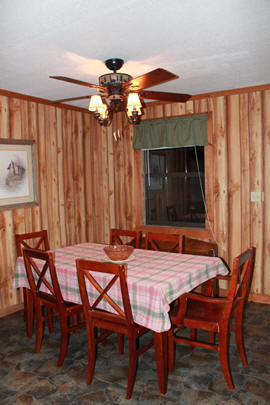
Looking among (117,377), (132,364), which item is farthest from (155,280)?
(117,377)

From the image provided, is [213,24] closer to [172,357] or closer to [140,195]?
[172,357]

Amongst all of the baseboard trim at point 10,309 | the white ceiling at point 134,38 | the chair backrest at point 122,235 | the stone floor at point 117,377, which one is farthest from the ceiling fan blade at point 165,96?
the baseboard trim at point 10,309

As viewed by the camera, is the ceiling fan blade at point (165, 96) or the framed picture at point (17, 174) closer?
the ceiling fan blade at point (165, 96)

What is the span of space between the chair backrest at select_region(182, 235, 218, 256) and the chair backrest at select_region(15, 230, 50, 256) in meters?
1.64

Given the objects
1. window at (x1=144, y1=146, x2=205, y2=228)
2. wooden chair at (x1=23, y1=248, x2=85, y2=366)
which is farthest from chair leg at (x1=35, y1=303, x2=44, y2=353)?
window at (x1=144, y1=146, x2=205, y2=228)

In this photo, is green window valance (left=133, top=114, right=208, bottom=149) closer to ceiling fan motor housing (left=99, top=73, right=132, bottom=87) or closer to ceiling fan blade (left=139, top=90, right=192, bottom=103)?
ceiling fan blade (left=139, top=90, right=192, bottom=103)

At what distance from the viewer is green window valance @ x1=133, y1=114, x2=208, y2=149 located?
4258mm

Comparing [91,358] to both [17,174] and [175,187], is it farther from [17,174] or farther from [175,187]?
[175,187]

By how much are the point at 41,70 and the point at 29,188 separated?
151cm

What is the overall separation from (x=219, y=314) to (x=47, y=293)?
4.88ft

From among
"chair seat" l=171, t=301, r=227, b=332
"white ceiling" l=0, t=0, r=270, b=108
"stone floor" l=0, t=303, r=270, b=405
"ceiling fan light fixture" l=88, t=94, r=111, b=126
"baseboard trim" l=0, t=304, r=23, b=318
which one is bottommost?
"stone floor" l=0, t=303, r=270, b=405

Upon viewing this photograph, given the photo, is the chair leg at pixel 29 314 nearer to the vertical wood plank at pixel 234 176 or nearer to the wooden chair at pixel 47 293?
the wooden chair at pixel 47 293

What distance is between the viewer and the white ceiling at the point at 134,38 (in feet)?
6.68

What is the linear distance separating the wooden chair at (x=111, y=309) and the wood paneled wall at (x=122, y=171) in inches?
68.5
